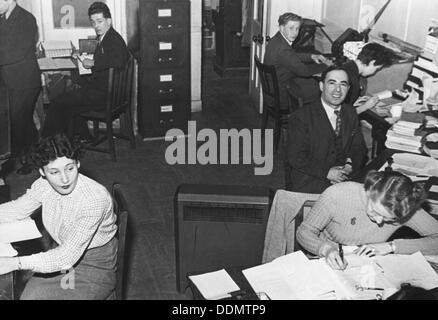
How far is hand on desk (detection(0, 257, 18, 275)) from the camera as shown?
2.66 metres

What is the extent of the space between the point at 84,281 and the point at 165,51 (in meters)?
3.58

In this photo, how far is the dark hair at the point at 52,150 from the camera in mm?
2842

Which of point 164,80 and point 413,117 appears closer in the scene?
point 413,117

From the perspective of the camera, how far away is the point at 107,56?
558 cm

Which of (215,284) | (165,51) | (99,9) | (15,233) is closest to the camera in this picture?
(215,284)

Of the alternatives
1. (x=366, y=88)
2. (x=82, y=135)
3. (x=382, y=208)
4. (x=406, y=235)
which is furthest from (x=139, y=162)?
(x=382, y=208)

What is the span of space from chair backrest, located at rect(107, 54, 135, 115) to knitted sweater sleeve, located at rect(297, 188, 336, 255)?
2.97 metres

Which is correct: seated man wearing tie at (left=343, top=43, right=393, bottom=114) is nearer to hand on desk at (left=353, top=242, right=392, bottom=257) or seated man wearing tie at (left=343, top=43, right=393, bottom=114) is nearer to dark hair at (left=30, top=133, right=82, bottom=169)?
hand on desk at (left=353, top=242, right=392, bottom=257)

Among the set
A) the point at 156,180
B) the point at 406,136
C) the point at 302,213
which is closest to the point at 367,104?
the point at 406,136

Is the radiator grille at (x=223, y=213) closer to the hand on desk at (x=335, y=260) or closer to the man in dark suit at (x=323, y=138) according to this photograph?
the man in dark suit at (x=323, y=138)

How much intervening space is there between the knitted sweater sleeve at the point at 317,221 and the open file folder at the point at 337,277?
0.19 meters

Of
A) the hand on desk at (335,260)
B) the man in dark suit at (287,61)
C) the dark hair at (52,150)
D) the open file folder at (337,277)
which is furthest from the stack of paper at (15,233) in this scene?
the man in dark suit at (287,61)

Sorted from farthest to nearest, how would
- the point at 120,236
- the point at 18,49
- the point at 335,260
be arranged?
the point at 18,49
the point at 120,236
the point at 335,260

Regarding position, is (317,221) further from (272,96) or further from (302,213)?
(272,96)
